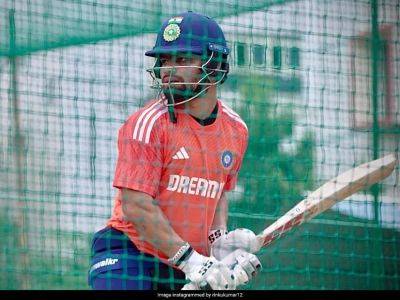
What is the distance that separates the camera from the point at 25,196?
171 inches

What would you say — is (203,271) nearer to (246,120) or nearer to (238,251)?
(238,251)

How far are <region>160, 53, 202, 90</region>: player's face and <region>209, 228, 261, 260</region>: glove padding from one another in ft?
1.59

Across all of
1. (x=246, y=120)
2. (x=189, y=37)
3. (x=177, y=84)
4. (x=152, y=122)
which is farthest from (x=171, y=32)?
(x=246, y=120)

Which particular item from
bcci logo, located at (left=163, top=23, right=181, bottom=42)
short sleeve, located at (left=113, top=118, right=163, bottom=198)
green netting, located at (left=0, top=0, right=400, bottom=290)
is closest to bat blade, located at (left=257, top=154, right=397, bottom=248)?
green netting, located at (left=0, top=0, right=400, bottom=290)

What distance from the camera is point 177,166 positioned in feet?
11.7

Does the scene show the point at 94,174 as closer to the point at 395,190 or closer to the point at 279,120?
the point at 279,120

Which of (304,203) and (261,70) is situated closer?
(304,203)

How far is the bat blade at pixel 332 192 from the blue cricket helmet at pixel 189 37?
64cm

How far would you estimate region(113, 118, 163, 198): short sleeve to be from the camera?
3473mm

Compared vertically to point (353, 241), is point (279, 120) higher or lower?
higher

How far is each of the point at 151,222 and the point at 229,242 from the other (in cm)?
33
